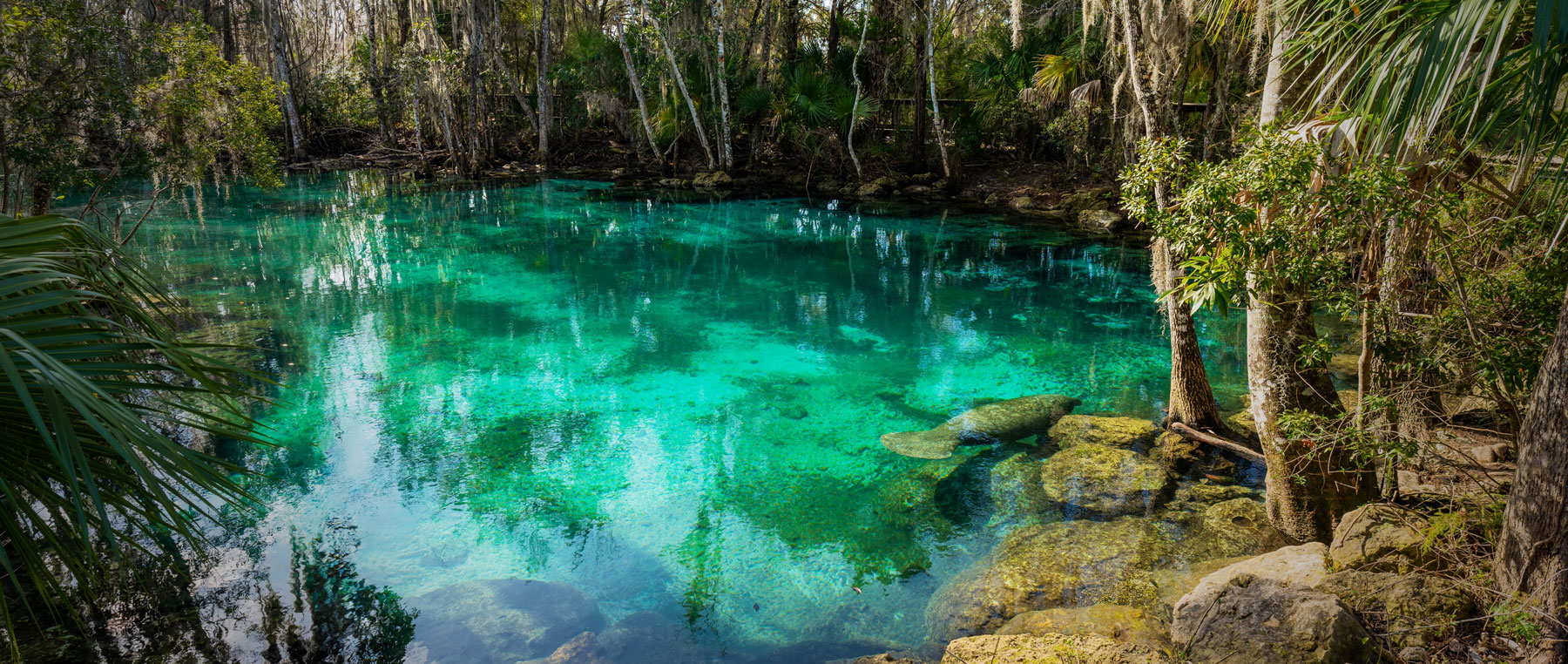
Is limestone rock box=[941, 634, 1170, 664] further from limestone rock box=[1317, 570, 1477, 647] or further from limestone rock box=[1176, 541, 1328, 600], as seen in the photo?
limestone rock box=[1317, 570, 1477, 647]

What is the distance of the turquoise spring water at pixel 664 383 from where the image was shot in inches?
246

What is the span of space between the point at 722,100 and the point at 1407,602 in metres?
25.2

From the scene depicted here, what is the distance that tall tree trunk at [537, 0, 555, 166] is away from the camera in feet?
98.2

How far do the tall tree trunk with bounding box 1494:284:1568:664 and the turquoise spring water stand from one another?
10.3ft

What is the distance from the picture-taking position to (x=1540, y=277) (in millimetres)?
4086

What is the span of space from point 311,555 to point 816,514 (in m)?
4.07

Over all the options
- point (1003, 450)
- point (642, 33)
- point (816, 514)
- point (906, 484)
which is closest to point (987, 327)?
point (1003, 450)

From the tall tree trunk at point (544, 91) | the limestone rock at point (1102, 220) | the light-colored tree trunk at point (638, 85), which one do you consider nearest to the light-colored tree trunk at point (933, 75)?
the limestone rock at point (1102, 220)

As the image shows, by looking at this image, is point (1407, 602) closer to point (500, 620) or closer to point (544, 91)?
point (500, 620)

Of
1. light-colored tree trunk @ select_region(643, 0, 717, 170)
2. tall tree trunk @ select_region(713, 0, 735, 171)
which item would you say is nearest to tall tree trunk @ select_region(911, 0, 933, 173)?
tall tree trunk @ select_region(713, 0, 735, 171)

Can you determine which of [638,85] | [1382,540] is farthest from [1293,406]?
[638,85]

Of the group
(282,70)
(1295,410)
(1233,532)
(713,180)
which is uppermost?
Result: (282,70)

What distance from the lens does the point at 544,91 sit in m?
31.0

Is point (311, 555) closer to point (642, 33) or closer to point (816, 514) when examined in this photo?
point (816, 514)
